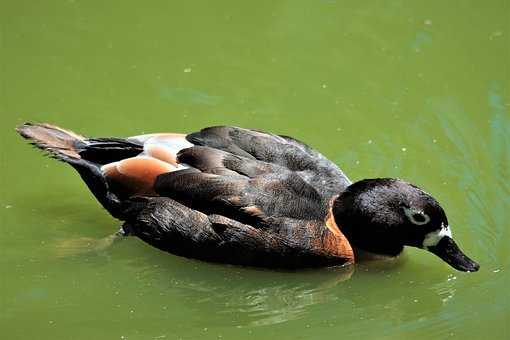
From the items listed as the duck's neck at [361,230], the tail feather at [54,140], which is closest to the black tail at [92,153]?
the tail feather at [54,140]

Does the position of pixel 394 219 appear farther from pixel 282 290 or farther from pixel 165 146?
pixel 165 146

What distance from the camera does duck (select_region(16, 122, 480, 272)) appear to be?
771 centimetres

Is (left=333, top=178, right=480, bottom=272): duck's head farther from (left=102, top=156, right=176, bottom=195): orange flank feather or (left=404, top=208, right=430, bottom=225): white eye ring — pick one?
(left=102, top=156, right=176, bottom=195): orange flank feather

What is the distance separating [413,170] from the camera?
29.6 feet

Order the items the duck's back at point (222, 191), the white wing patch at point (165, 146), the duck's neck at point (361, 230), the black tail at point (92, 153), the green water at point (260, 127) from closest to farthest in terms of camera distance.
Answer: the green water at point (260, 127) < the duck's back at point (222, 191) < the duck's neck at point (361, 230) < the white wing patch at point (165, 146) < the black tail at point (92, 153)

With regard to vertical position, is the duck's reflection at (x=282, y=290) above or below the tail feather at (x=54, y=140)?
below

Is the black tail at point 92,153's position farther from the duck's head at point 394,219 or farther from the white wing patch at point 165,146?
the duck's head at point 394,219

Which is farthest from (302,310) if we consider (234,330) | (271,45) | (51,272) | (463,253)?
(271,45)

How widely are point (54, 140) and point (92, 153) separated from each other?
1.19 ft

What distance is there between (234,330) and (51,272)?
166cm

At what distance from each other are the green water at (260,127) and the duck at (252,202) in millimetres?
230

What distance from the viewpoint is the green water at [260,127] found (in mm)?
7453

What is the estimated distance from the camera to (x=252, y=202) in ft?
25.2

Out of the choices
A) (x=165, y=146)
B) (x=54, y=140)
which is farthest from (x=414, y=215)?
(x=54, y=140)
